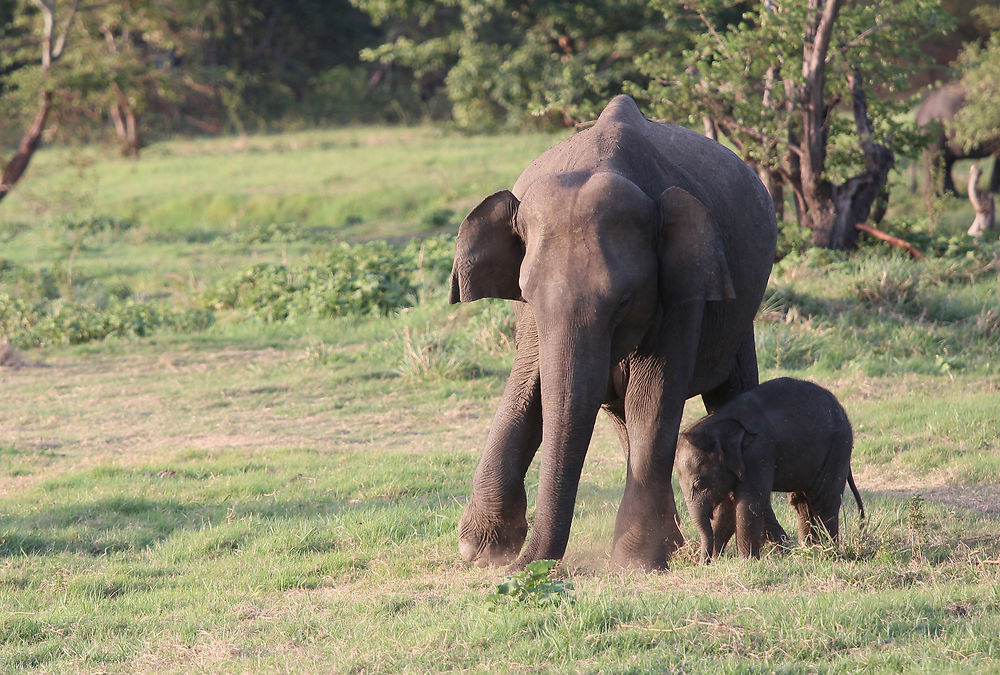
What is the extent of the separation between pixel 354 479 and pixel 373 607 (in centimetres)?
272

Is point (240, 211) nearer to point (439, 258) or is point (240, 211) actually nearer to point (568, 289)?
point (439, 258)

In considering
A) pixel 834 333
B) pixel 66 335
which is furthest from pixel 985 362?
pixel 66 335

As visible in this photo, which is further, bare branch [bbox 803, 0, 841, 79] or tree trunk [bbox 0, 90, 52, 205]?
tree trunk [bbox 0, 90, 52, 205]

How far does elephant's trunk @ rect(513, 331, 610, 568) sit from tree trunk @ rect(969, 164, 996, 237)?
1270cm

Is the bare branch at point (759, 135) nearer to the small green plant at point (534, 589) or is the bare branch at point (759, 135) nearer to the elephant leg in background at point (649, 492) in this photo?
the elephant leg in background at point (649, 492)

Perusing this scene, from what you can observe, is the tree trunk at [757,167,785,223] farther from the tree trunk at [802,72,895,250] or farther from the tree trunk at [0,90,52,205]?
the tree trunk at [0,90,52,205]

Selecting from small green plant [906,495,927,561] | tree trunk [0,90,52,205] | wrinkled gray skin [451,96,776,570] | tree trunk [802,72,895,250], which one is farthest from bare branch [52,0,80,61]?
small green plant [906,495,927,561]

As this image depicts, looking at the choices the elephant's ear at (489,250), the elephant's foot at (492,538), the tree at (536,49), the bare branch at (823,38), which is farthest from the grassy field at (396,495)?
the tree at (536,49)

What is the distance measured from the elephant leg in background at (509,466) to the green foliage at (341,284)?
7494mm

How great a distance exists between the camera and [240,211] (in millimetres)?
21891

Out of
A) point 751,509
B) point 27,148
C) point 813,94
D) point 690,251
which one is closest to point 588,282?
point 690,251

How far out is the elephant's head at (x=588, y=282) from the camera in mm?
4930

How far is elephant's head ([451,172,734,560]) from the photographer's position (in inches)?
194

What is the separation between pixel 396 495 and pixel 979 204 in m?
11.7
